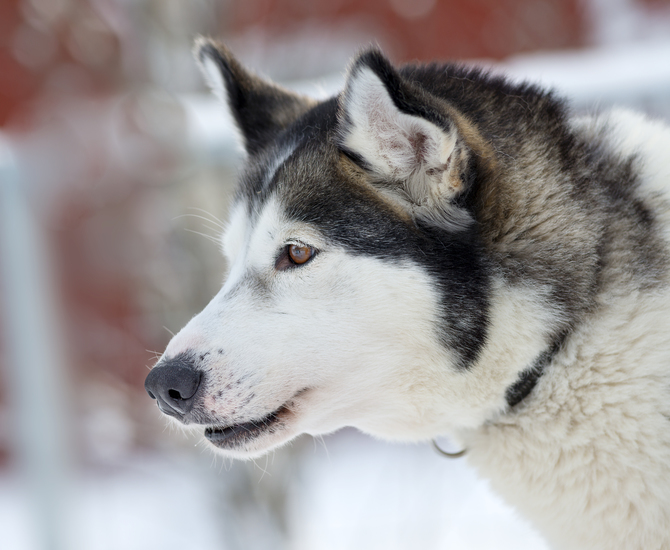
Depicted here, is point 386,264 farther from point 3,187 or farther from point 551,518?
point 3,187

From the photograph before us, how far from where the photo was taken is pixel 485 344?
162 centimetres

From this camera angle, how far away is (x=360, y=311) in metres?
1.63

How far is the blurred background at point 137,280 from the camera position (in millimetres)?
2908

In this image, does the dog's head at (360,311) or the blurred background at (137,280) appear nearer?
the dog's head at (360,311)

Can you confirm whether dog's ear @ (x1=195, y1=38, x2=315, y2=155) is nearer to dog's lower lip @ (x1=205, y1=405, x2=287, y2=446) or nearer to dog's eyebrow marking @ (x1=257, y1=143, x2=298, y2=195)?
dog's eyebrow marking @ (x1=257, y1=143, x2=298, y2=195)

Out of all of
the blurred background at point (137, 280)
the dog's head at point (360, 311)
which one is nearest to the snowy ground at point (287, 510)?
the blurred background at point (137, 280)

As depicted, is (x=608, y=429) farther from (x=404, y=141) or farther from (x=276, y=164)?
(x=276, y=164)

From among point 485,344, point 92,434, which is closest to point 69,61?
point 92,434

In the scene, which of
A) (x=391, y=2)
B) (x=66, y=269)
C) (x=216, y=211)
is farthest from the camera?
(x=391, y=2)

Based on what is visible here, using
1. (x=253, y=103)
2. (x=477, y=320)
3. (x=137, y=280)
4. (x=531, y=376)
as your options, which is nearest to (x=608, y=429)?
(x=531, y=376)

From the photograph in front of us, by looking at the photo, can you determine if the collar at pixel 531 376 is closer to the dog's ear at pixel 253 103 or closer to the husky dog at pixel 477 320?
the husky dog at pixel 477 320

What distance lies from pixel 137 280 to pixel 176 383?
7.83 feet

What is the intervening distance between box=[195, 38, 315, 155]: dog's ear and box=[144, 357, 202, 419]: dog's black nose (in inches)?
38.8

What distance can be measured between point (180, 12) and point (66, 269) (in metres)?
2.00
